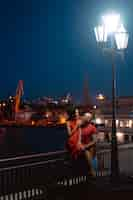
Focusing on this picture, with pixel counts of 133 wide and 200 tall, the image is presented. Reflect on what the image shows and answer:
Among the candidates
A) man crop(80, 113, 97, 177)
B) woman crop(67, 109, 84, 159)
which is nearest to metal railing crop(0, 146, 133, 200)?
man crop(80, 113, 97, 177)

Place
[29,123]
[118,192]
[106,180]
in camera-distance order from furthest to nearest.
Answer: [29,123] < [106,180] < [118,192]

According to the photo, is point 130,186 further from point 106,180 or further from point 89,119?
point 89,119

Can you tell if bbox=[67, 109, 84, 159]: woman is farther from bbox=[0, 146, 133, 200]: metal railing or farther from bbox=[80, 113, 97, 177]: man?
bbox=[0, 146, 133, 200]: metal railing

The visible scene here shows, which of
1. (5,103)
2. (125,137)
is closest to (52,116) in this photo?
(5,103)

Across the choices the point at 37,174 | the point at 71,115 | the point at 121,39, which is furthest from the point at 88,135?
the point at 121,39

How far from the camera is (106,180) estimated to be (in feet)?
35.7

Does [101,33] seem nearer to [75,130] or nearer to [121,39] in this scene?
[121,39]

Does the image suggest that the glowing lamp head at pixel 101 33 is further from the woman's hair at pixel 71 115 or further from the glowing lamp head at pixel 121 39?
the woman's hair at pixel 71 115

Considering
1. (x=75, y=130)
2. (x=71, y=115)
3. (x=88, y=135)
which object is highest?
(x=71, y=115)

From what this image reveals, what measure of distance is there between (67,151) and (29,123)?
340 ft

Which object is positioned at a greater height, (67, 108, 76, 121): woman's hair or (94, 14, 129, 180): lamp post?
(94, 14, 129, 180): lamp post

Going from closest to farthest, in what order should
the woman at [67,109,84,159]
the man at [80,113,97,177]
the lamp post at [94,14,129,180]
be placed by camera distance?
the woman at [67,109,84,159] → the man at [80,113,97,177] → the lamp post at [94,14,129,180]

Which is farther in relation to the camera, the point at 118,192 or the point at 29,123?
the point at 29,123

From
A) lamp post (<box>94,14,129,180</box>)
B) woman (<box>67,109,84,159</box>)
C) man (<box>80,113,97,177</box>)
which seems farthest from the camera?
lamp post (<box>94,14,129,180</box>)
